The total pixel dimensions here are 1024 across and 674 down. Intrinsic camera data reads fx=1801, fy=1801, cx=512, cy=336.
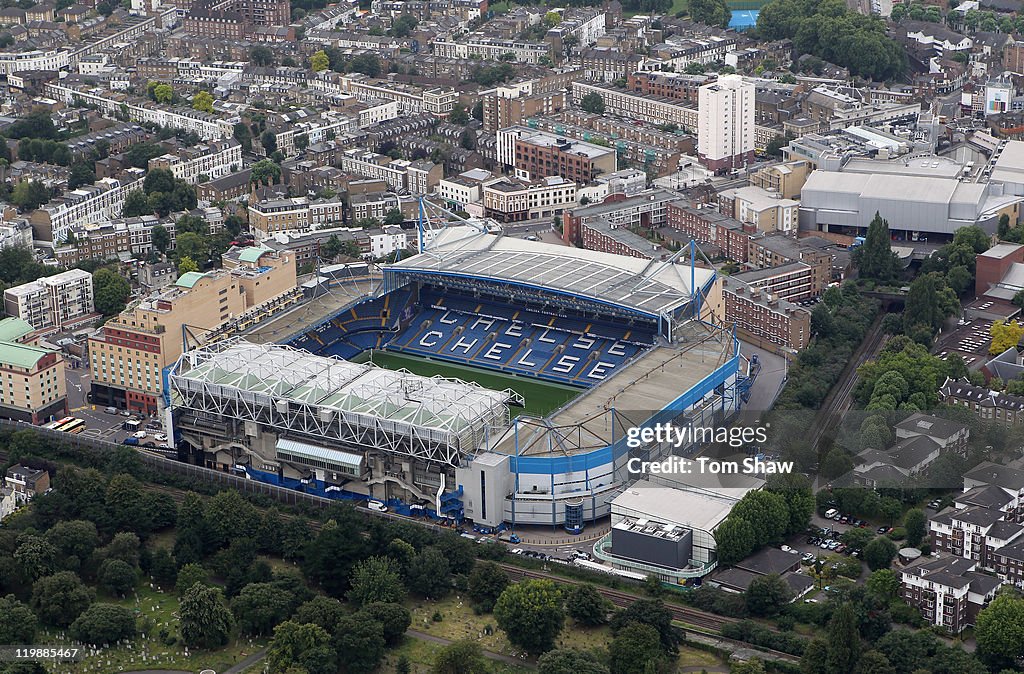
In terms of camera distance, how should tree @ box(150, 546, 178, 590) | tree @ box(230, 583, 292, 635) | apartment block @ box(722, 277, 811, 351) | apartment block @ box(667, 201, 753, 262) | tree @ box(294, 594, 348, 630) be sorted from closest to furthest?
tree @ box(294, 594, 348, 630)
tree @ box(230, 583, 292, 635)
tree @ box(150, 546, 178, 590)
apartment block @ box(722, 277, 811, 351)
apartment block @ box(667, 201, 753, 262)

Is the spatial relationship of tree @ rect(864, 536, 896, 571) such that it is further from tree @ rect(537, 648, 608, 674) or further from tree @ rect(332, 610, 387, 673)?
tree @ rect(332, 610, 387, 673)

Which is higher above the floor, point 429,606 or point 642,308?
point 642,308

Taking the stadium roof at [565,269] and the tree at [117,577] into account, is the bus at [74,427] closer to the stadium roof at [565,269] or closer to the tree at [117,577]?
the tree at [117,577]

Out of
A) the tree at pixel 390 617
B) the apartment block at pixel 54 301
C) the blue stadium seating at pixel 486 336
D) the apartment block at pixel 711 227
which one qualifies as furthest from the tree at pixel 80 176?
the tree at pixel 390 617

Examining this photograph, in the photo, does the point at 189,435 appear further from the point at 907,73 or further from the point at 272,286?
the point at 907,73

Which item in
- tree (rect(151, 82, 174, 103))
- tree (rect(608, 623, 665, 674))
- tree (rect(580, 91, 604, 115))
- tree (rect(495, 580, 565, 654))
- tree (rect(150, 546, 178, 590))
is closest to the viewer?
tree (rect(608, 623, 665, 674))

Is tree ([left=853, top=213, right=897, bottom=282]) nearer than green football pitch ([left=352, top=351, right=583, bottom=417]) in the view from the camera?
No

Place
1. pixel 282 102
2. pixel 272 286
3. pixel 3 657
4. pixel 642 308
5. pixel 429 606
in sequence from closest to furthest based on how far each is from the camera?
pixel 3 657, pixel 429 606, pixel 642 308, pixel 272 286, pixel 282 102

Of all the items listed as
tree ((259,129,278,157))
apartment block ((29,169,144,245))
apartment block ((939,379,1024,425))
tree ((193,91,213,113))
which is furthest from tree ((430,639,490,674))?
tree ((193,91,213,113))

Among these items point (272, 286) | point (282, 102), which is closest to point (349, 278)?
point (272, 286)
